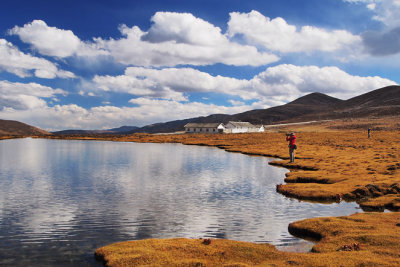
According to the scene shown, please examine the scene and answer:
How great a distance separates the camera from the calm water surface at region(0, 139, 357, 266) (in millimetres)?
18516

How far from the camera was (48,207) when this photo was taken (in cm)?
2630

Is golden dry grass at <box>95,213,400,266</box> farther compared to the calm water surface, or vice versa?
the calm water surface

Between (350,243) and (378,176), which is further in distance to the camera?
(378,176)

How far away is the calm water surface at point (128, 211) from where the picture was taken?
18.5m

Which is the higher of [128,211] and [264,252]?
[128,211]

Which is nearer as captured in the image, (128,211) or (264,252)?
(264,252)

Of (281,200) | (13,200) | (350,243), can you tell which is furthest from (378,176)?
(13,200)

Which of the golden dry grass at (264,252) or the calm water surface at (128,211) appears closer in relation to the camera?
the golden dry grass at (264,252)

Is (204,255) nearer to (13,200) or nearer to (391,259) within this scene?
(391,259)

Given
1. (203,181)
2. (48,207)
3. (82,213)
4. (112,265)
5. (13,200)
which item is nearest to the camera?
(112,265)

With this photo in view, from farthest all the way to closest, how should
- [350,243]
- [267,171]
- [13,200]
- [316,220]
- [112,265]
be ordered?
1. [267,171]
2. [13,200]
3. [316,220]
4. [350,243]
5. [112,265]

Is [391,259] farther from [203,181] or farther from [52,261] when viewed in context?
[203,181]

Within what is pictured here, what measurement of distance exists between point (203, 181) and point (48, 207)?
18.0m

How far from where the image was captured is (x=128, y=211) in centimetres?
2527
